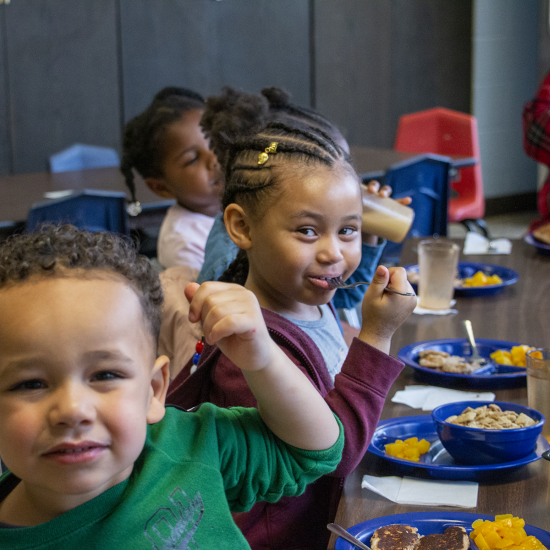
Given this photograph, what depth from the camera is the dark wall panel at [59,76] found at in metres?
5.04

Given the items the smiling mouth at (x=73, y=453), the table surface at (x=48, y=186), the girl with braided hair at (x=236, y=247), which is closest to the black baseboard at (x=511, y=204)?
the table surface at (x=48, y=186)

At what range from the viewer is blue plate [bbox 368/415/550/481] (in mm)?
960

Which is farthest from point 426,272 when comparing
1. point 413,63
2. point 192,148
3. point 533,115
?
point 413,63

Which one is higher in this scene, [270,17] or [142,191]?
[270,17]

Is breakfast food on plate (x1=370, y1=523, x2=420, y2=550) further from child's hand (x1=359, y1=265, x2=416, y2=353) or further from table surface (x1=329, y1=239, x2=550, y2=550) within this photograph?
child's hand (x1=359, y1=265, x2=416, y2=353)

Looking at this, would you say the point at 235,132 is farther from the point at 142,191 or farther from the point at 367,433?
the point at 142,191

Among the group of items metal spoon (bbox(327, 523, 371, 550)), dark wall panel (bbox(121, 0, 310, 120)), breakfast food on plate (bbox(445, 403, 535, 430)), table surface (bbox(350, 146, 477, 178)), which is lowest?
metal spoon (bbox(327, 523, 371, 550))

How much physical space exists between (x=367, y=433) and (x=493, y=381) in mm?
442

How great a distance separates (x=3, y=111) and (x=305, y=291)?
14.9 feet

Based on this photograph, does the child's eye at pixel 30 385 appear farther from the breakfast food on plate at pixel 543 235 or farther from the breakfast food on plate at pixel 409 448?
the breakfast food on plate at pixel 543 235

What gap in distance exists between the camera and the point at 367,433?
914 millimetres

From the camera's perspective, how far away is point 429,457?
3.43 ft

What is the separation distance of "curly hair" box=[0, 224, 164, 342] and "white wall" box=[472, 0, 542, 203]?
699 cm

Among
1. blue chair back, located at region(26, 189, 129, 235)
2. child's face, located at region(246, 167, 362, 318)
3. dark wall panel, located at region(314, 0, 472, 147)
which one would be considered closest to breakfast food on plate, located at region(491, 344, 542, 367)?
child's face, located at region(246, 167, 362, 318)
